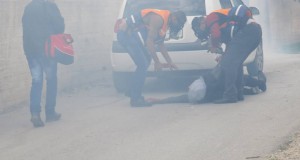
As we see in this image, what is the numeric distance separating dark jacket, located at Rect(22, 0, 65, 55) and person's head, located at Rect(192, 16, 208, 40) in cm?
220

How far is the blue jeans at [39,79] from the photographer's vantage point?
10.1 meters

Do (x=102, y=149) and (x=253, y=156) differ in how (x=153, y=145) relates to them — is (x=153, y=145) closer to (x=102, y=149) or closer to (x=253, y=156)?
(x=102, y=149)

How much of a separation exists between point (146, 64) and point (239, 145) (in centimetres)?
365

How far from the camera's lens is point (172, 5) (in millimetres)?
12688

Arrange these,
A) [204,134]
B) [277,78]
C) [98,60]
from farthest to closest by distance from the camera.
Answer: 1. [98,60]
2. [277,78]
3. [204,134]

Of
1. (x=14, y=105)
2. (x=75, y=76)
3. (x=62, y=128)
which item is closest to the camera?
(x=62, y=128)

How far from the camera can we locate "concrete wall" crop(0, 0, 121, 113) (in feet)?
38.3

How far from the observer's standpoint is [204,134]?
880 centimetres

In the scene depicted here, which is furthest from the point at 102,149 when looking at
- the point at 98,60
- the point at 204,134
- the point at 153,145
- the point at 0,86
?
the point at 98,60

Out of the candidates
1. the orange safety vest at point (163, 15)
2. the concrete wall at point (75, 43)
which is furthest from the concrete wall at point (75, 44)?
the orange safety vest at point (163, 15)

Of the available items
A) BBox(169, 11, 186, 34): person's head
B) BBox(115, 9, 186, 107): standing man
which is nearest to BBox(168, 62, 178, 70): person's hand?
BBox(115, 9, 186, 107): standing man

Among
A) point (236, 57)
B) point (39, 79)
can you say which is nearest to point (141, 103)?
point (236, 57)

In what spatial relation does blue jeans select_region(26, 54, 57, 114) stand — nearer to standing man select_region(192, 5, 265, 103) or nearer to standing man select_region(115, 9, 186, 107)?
standing man select_region(115, 9, 186, 107)

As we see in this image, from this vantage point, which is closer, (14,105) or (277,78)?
(14,105)
